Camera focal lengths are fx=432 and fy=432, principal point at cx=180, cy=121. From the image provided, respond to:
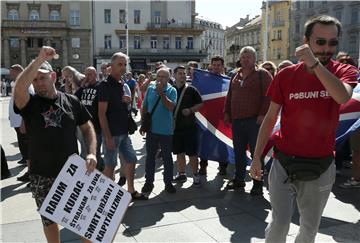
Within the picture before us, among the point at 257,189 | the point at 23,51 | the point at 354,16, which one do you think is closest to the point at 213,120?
the point at 257,189

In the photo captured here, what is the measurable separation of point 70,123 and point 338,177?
4.96 meters

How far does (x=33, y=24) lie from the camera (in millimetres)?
56781

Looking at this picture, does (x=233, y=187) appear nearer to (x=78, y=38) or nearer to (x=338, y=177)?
(x=338, y=177)

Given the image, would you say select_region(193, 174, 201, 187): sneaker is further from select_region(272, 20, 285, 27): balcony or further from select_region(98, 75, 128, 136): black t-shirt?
select_region(272, 20, 285, 27): balcony

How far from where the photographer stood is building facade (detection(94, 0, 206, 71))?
197 feet

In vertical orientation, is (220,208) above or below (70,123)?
below

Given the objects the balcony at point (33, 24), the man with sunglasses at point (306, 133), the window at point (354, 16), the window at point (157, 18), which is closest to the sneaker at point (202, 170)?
the man with sunglasses at point (306, 133)

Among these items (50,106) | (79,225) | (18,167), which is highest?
(50,106)

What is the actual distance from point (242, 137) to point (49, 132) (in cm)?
330

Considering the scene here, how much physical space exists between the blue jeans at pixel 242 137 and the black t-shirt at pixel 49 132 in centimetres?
301

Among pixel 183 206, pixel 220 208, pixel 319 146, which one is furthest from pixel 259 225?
pixel 319 146

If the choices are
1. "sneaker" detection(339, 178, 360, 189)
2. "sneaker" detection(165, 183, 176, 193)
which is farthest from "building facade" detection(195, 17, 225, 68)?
"sneaker" detection(165, 183, 176, 193)

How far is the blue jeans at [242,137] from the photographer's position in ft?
19.6

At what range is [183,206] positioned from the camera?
217 inches
